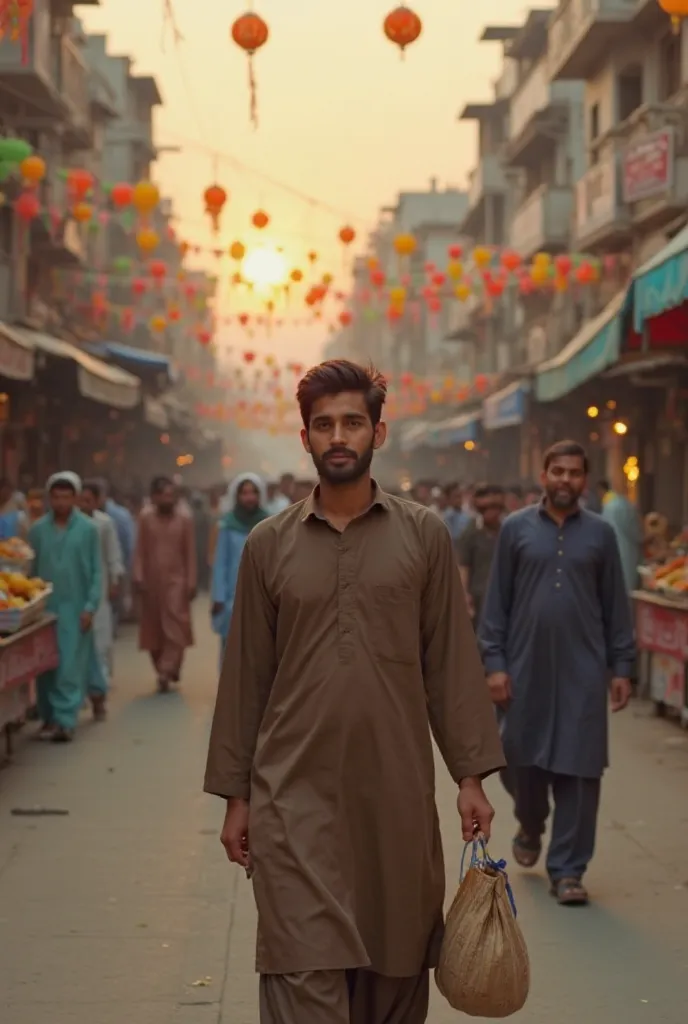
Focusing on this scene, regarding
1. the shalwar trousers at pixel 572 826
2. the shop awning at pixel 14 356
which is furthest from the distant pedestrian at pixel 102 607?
the shalwar trousers at pixel 572 826

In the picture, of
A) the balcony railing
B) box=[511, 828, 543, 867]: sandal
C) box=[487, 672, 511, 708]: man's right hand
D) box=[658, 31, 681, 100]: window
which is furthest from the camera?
the balcony railing

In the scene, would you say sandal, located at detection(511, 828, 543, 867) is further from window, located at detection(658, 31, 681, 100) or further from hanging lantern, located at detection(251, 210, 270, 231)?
window, located at detection(658, 31, 681, 100)

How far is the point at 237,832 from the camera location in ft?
13.8

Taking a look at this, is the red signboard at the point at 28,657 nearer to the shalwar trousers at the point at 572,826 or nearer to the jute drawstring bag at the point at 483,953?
the shalwar trousers at the point at 572,826

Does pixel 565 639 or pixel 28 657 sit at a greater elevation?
pixel 565 639

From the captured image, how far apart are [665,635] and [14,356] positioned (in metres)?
6.10

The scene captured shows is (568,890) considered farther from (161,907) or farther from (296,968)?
(296,968)

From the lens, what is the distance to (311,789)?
4.12 metres

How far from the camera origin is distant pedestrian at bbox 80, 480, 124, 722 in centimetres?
1325

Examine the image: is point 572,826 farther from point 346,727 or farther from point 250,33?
point 250,33

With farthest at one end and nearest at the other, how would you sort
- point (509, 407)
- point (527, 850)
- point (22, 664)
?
1. point (509, 407)
2. point (22, 664)
3. point (527, 850)

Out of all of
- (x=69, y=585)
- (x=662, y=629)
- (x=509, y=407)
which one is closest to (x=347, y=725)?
(x=69, y=585)

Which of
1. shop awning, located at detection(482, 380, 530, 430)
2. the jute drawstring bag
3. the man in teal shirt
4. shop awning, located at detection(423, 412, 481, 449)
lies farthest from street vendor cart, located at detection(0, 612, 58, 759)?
shop awning, located at detection(423, 412, 481, 449)

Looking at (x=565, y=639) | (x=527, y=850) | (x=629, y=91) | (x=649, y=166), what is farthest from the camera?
(x=629, y=91)
